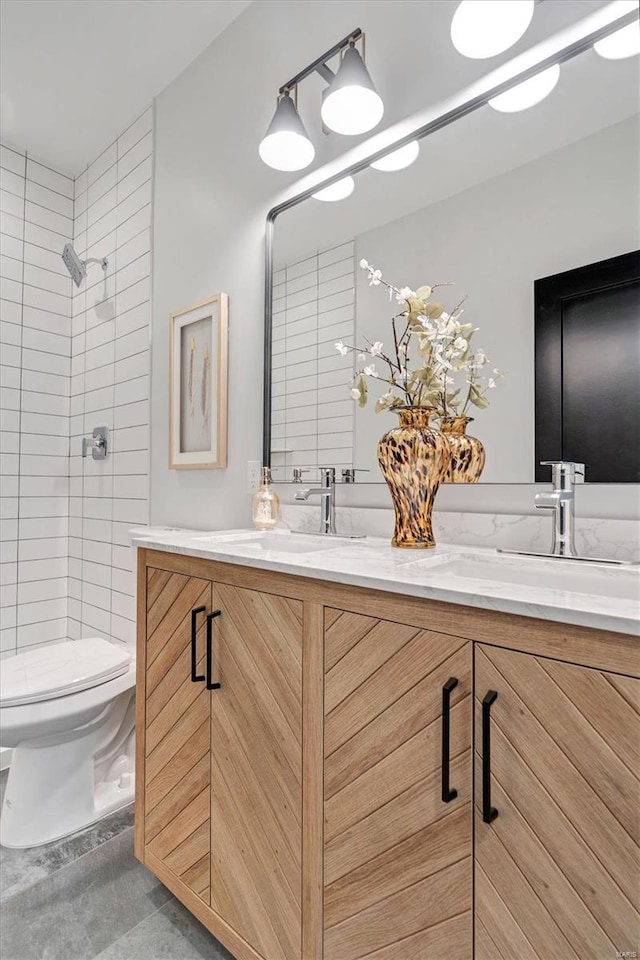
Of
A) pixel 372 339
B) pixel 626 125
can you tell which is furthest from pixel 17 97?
pixel 626 125

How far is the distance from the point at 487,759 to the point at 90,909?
49.9 inches

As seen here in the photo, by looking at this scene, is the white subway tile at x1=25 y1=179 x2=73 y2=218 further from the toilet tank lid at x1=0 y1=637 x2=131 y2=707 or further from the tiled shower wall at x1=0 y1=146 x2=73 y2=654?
the toilet tank lid at x1=0 y1=637 x2=131 y2=707

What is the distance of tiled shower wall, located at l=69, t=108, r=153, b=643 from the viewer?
219 centimetres

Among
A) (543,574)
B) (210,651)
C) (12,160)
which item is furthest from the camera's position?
(12,160)

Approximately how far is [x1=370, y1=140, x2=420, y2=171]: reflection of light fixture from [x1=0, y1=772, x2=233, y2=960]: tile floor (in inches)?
78.2

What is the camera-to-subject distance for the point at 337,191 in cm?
154

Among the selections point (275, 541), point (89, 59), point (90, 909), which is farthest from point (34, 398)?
point (90, 909)

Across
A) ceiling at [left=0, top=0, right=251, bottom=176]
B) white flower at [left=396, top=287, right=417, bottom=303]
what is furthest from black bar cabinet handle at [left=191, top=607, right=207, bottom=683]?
ceiling at [left=0, top=0, right=251, bottom=176]

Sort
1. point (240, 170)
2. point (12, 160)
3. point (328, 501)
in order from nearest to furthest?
point (328, 501)
point (240, 170)
point (12, 160)

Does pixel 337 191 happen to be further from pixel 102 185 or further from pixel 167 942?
pixel 167 942

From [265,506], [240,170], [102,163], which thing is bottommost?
[265,506]

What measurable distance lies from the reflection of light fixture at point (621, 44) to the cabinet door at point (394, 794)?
3.85 feet

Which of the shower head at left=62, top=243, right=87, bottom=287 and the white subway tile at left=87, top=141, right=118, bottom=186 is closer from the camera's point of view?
the shower head at left=62, top=243, right=87, bottom=287

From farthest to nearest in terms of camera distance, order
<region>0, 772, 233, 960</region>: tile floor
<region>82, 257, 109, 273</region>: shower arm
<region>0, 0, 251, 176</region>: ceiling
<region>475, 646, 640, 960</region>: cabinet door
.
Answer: <region>82, 257, 109, 273</region>: shower arm < <region>0, 0, 251, 176</region>: ceiling < <region>0, 772, 233, 960</region>: tile floor < <region>475, 646, 640, 960</region>: cabinet door
